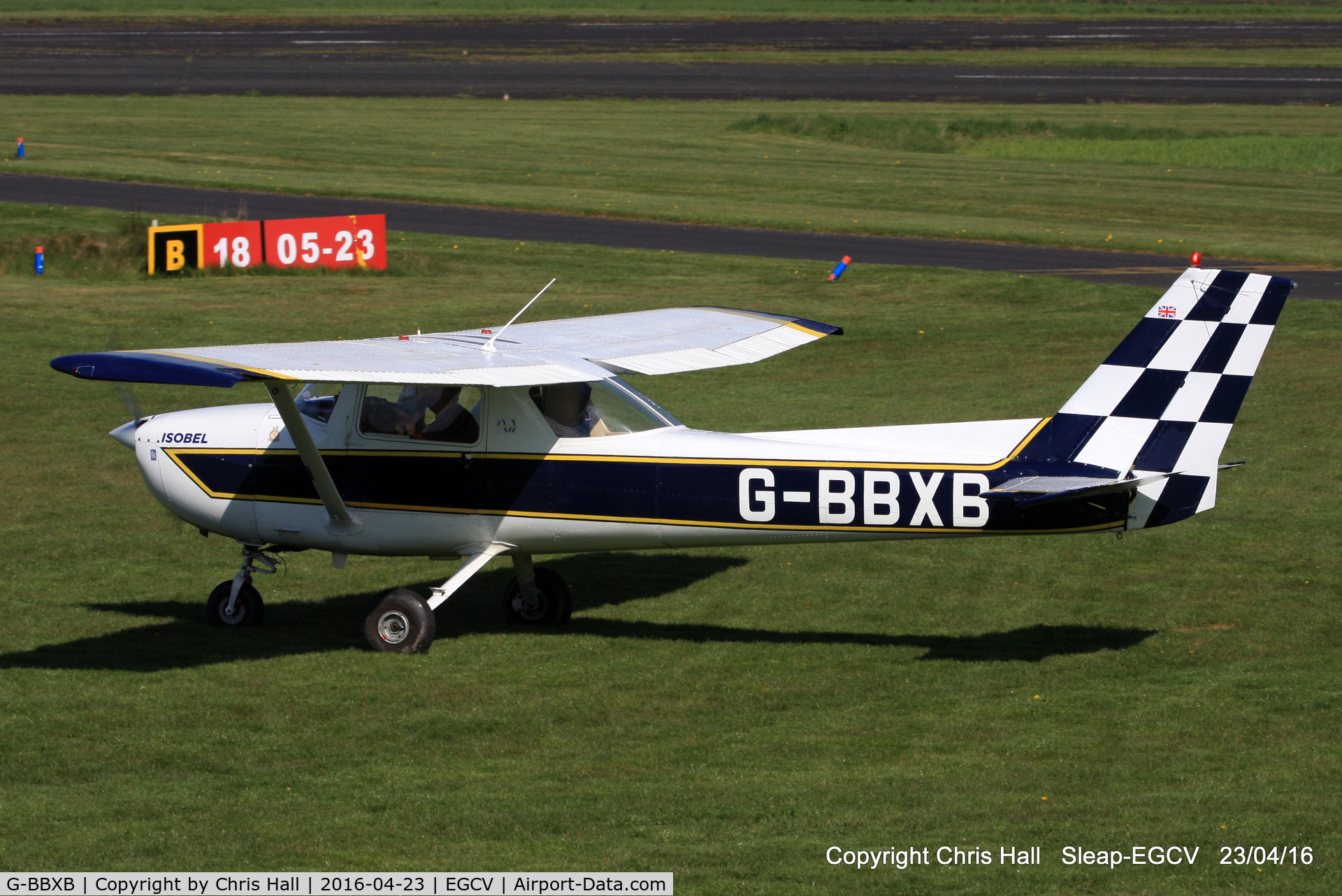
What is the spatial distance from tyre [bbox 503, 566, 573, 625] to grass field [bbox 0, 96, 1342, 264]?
2530 cm

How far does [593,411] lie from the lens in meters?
12.0

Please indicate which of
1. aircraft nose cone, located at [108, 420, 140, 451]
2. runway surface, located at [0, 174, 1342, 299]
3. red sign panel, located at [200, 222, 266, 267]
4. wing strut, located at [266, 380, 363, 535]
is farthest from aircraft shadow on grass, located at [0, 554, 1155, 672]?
runway surface, located at [0, 174, 1342, 299]

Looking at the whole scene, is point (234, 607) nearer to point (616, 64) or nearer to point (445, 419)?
point (445, 419)

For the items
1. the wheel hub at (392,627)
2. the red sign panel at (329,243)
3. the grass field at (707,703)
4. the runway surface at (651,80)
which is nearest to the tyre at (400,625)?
the wheel hub at (392,627)

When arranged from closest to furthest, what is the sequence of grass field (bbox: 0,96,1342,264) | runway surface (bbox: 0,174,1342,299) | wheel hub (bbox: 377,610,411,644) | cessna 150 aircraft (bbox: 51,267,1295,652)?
1. cessna 150 aircraft (bbox: 51,267,1295,652)
2. wheel hub (bbox: 377,610,411,644)
3. runway surface (bbox: 0,174,1342,299)
4. grass field (bbox: 0,96,1342,264)

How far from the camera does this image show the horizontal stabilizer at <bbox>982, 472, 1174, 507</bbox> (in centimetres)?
1041

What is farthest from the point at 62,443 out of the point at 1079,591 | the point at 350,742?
the point at 1079,591

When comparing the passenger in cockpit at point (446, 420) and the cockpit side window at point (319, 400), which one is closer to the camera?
the passenger in cockpit at point (446, 420)

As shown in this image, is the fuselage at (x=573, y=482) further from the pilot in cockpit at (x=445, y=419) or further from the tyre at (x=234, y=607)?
the tyre at (x=234, y=607)

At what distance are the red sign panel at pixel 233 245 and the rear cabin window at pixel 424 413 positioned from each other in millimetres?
21320

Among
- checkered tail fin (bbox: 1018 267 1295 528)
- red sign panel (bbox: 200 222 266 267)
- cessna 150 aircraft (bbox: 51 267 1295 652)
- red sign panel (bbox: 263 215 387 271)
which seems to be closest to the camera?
checkered tail fin (bbox: 1018 267 1295 528)

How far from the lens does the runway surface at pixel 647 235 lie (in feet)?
107

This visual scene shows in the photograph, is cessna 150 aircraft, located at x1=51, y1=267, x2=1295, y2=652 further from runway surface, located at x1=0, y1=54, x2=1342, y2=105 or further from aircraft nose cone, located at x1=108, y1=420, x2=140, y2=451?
runway surface, located at x1=0, y1=54, x2=1342, y2=105
